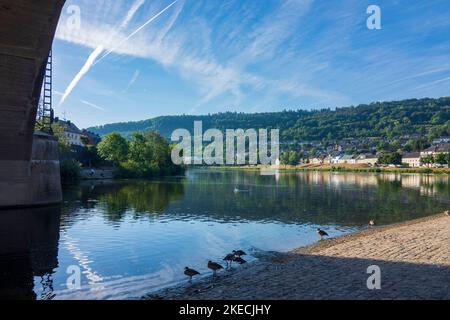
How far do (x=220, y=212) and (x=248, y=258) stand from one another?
1681 cm

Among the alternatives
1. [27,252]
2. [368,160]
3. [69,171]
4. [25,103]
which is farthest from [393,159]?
[27,252]

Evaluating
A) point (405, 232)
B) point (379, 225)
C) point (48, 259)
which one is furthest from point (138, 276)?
point (379, 225)

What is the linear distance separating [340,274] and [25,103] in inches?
894

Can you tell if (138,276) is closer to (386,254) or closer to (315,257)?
(315,257)

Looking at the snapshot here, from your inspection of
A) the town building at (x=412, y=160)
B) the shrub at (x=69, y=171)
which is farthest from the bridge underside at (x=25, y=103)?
the town building at (x=412, y=160)

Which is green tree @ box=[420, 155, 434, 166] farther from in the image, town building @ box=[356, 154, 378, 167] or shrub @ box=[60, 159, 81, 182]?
shrub @ box=[60, 159, 81, 182]

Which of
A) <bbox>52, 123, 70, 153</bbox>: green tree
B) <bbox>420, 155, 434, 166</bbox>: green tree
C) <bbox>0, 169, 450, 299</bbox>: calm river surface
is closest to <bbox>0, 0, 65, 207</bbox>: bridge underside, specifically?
<bbox>0, 169, 450, 299</bbox>: calm river surface

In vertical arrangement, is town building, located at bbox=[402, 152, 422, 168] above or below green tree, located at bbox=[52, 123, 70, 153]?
below

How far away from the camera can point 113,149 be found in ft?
297

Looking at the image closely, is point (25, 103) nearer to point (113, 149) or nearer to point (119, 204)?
point (119, 204)

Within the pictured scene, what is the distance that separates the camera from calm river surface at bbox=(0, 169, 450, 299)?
1552 centimetres

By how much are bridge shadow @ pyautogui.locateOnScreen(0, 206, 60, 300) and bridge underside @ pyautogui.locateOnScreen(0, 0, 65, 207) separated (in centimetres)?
251

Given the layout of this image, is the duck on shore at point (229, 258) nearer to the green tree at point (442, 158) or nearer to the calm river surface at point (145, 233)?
the calm river surface at point (145, 233)
